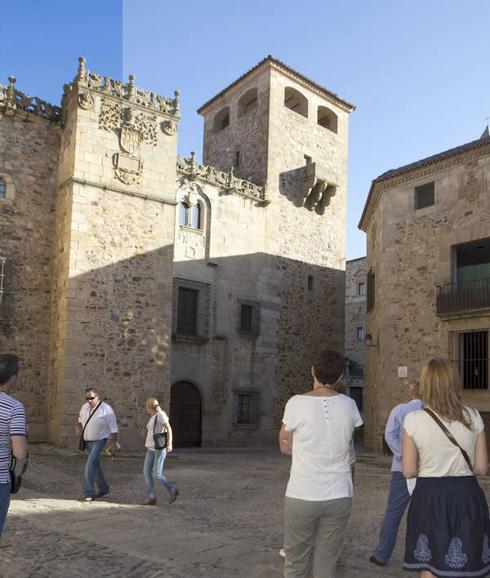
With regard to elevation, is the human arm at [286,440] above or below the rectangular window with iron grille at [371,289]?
below

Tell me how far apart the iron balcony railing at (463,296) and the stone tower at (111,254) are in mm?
7328

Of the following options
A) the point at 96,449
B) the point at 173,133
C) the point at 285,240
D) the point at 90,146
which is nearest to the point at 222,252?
the point at 285,240

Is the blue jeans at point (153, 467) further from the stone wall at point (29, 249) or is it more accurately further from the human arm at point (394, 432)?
the stone wall at point (29, 249)

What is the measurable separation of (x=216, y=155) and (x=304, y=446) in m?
23.4

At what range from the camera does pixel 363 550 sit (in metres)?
6.13

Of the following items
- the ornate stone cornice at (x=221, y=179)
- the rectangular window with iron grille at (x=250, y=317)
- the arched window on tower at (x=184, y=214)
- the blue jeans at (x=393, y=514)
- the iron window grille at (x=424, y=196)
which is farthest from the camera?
the rectangular window with iron grille at (x=250, y=317)

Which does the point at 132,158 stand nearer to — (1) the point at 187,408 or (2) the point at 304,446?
(1) the point at 187,408

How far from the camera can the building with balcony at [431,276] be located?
1603 centimetres


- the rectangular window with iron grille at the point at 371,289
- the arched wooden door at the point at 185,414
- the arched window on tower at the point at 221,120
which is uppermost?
the arched window on tower at the point at 221,120

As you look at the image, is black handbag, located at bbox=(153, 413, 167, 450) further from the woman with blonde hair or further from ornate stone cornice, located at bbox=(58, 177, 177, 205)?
ornate stone cornice, located at bbox=(58, 177, 177, 205)

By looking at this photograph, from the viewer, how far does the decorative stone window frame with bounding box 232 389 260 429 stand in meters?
21.0

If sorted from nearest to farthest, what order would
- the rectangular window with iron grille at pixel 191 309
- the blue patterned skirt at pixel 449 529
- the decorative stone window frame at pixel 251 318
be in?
the blue patterned skirt at pixel 449 529, the rectangular window with iron grille at pixel 191 309, the decorative stone window frame at pixel 251 318

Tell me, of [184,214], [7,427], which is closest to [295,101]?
[184,214]

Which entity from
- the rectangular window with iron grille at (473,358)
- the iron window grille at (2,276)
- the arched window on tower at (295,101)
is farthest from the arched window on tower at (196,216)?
the rectangular window with iron grille at (473,358)
